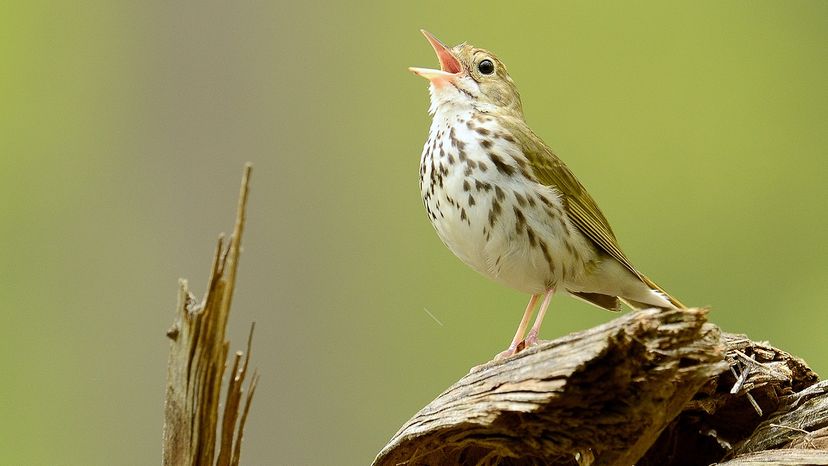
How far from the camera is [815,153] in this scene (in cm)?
697

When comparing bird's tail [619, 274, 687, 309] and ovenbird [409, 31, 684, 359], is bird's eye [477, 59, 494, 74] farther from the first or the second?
bird's tail [619, 274, 687, 309]

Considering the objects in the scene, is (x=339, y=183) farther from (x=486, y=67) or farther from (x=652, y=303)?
(x=652, y=303)

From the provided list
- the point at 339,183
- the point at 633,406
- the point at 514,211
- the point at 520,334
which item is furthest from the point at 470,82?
the point at 339,183

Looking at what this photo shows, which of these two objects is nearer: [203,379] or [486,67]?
[203,379]

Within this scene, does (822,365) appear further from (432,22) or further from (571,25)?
(432,22)

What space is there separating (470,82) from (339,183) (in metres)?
3.23

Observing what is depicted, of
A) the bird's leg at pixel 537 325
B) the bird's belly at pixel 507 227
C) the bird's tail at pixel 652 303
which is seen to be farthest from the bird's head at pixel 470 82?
the bird's tail at pixel 652 303

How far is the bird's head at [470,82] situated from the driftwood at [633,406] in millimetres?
1526

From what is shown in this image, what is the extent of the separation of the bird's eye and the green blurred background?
2.65 metres

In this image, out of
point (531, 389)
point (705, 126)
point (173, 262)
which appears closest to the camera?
point (531, 389)

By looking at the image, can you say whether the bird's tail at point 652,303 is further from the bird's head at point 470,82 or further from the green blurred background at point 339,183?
the green blurred background at point 339,183

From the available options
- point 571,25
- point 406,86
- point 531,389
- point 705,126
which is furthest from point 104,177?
point 531,389

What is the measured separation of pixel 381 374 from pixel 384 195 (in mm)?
1255

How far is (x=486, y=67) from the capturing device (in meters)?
4.29
